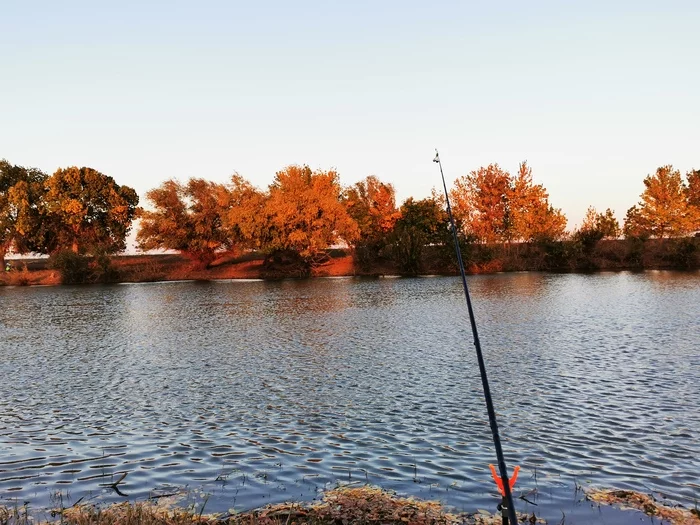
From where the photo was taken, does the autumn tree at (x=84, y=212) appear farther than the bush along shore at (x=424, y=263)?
Yes

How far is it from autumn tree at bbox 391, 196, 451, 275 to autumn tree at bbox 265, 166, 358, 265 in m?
7.87

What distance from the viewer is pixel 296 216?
88938mm

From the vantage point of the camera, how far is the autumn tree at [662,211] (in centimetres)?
10269

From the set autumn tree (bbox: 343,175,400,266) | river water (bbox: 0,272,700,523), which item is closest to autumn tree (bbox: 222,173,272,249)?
autumn tree (bbox: 343,175,400,266)

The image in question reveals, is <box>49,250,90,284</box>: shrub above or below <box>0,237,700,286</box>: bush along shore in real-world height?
above

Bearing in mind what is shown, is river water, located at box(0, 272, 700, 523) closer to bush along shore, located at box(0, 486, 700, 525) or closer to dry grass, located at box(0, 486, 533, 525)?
bush along shore, located at box(0, 486, 700, 525)

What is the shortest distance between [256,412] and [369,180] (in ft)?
328

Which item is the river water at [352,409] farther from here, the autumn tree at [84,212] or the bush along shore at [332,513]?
the autumn tree at [84,212]

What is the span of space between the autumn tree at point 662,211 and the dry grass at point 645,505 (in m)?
98.0

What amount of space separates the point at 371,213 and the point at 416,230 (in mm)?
12836

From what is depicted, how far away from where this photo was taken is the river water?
37.5 feet

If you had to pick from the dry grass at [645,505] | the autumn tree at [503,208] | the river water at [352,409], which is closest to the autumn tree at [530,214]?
the autumn tree at [503,208]

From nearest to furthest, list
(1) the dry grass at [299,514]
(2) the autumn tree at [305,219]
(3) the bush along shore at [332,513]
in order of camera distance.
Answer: (1) the dry grass at [299,514], (3) the bush along shore at [332,513], (2) the autumn tree at [305,219]

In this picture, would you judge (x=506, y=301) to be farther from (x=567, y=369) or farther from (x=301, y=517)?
(x=301, y=517)
